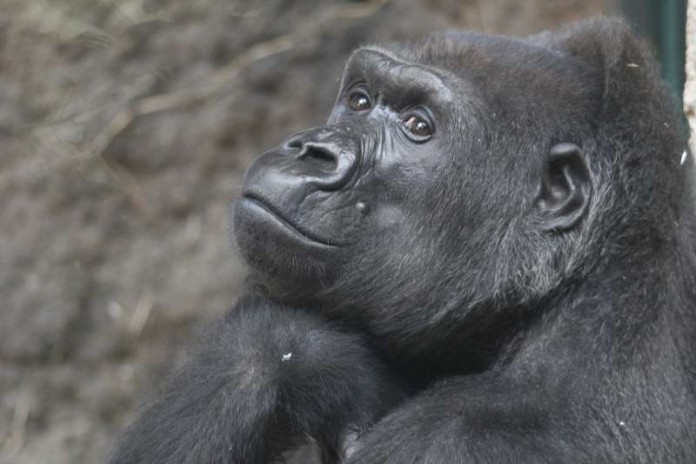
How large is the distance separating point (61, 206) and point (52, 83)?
1.97 ft

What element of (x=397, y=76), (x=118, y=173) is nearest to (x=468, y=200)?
(x=397, y=76)

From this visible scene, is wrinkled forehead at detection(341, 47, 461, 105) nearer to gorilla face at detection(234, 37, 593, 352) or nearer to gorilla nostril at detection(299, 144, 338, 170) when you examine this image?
gorilla face at detection(234, 37, 593, 352)

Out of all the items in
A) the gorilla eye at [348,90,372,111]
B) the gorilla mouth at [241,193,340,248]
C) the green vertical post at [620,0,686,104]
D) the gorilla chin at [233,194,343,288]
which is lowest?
the gorilla chin at [233,194,343,288]

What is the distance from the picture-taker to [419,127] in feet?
14.1

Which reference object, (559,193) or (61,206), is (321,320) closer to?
(559,193)

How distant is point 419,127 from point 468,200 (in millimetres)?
280

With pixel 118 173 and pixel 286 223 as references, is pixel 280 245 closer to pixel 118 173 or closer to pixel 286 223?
pixel 286 223

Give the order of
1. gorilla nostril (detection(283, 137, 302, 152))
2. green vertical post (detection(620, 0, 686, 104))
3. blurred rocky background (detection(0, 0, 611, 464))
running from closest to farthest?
gorilla nostril (detection(283, 137, 302, 152)), green vertical post (detection(620, 0, 686, 104)), blurred rocky background (detection(0, 0, 611, 464))

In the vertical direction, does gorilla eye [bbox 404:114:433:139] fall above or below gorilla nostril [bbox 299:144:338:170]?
above

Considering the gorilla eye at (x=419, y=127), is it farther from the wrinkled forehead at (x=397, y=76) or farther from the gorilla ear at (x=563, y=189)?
the gorilla ear at (x=563, y=189)

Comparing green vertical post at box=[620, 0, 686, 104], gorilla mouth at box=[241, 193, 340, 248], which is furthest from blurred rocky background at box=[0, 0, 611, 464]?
gorilla mouth at box=[241, 193, 340, 248]

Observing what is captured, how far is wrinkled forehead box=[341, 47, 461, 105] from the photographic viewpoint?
14.0 feet

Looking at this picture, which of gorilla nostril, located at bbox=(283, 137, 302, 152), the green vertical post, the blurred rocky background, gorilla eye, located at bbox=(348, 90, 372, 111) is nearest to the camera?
gorilla nostril, located at bbox=(283, 137, 302, 152)

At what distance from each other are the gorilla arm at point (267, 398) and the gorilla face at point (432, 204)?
0.57ft
